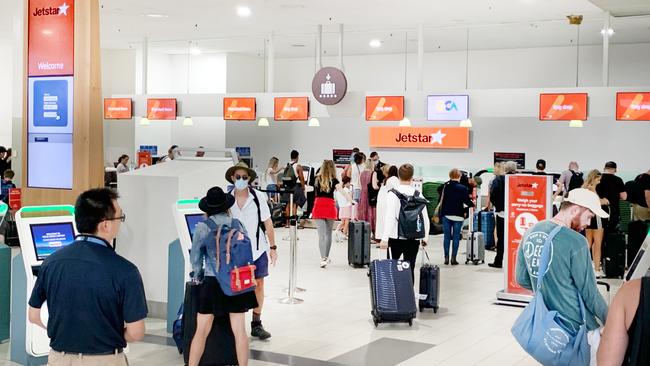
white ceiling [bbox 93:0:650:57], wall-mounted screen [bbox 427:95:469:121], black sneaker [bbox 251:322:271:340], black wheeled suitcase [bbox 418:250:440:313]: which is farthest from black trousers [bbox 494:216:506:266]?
black sneaker [bbox 251:322:271:340]

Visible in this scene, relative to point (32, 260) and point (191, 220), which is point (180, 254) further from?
point (32, 260)

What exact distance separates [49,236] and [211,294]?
1.27m

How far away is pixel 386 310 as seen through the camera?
27.0ft

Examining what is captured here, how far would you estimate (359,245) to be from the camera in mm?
12336

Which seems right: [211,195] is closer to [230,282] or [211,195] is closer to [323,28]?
[230,282]

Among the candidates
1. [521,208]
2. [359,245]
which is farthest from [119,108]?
[521,208]

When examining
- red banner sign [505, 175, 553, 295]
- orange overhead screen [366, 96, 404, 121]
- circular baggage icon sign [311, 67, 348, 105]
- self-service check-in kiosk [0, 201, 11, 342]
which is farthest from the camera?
circular baggage icon sign [311, 67, 348, 105]

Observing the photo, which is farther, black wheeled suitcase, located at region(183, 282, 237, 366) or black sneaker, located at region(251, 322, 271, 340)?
black sneaker, located at region(251, 322, 271, 340)

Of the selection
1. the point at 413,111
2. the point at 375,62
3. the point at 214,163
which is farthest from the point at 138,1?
the point at 375,62

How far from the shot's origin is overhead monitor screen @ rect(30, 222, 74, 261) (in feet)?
19.9

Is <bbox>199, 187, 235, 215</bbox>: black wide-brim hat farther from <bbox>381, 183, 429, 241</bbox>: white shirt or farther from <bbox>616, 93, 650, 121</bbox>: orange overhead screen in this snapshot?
<bbox>616, 93, 650, 121</bbox>: orange overhead screen

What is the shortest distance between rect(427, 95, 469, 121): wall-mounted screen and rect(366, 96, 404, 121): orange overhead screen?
1.94 ft

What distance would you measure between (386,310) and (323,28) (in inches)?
393

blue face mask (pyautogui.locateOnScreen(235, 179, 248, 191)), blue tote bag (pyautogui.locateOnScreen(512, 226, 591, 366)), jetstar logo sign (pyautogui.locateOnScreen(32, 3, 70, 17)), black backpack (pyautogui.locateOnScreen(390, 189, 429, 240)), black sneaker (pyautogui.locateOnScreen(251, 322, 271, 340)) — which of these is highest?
jetstar logo sign (pyautogui.locateOnScreen(32, 3, 70, 17))
